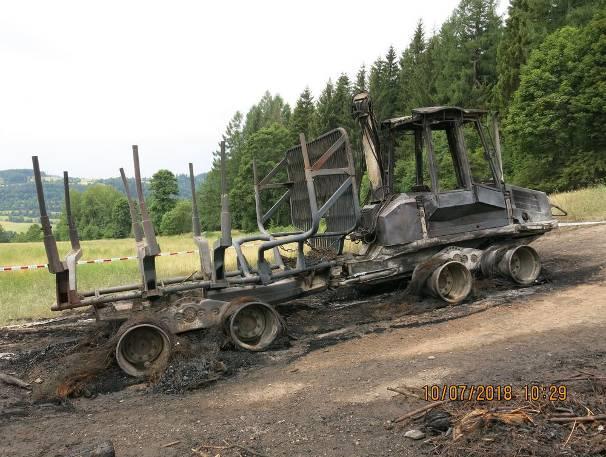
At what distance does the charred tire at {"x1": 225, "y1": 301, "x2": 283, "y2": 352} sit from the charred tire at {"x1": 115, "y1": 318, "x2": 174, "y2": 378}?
771mm

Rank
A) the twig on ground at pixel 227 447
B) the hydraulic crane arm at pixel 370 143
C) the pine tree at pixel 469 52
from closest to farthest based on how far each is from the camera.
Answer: the twig on ground at pixel 227 447 → the hydraulic crane arm at pixel 370 143 → the pine tree at pixel 469 52

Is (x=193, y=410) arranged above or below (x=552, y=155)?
below

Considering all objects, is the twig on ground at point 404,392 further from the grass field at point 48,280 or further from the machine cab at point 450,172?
the grass field at point 48,280

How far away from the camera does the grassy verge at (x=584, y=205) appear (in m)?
16.5

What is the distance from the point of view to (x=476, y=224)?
855 cm

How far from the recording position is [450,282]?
8023mm

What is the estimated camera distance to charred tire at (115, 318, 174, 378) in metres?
5.97

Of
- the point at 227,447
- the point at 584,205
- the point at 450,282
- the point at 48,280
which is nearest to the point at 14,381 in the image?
the point at 227,447

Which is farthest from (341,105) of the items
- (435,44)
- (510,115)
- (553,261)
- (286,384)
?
(286,384)

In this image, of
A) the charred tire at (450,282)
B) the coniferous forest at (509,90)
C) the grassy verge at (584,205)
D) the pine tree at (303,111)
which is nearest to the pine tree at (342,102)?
the coniferous forest at (509,90)

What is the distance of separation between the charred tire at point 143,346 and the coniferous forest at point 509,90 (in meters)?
7.52

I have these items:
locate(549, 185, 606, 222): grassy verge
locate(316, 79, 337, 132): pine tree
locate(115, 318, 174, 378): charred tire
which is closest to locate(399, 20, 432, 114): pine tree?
locate(316, 79, 337, 132): pine tree

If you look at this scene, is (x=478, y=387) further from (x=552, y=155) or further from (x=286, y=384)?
(x=552, y=155)

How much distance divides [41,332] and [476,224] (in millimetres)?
6917
